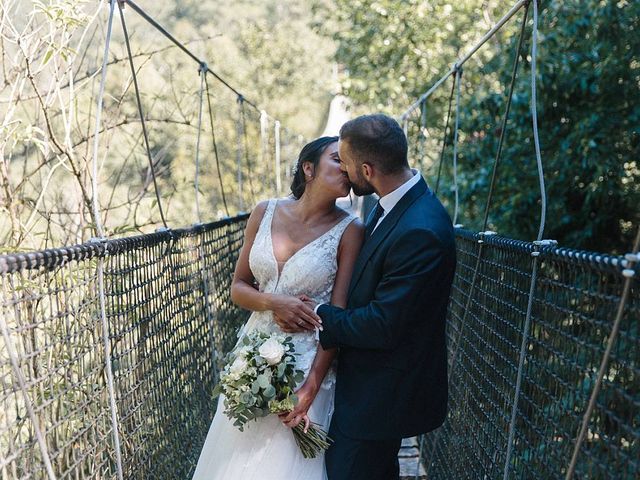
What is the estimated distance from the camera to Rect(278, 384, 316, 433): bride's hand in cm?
233

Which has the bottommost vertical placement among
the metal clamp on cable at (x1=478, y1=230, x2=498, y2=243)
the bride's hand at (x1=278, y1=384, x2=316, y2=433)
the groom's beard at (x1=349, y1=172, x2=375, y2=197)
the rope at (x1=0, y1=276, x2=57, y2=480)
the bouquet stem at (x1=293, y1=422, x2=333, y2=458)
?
the bouquet stem at (x1=293, y1=422, x2=333, y2=458)

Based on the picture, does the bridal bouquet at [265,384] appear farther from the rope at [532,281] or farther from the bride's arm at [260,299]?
the rope at [532,281]

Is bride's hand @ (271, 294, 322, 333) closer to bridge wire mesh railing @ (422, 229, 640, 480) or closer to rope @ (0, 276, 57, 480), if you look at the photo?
bridge wire mesh railing @ (422, 229, 640, 480)

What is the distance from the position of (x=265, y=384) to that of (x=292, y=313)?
0.26m

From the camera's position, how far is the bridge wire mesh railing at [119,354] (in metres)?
1.65

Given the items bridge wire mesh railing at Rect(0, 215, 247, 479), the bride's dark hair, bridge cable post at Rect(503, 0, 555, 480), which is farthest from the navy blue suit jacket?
bridge wire mesh railing at Rect(0, 215, 247, 479)

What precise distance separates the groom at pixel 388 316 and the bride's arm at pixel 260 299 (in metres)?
0.13

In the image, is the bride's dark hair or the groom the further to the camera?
the bride's dark hair

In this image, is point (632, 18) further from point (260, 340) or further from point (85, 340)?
point (85, 340)

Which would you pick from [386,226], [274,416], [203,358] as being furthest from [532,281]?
[203,358]

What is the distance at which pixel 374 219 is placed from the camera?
8.08 feet

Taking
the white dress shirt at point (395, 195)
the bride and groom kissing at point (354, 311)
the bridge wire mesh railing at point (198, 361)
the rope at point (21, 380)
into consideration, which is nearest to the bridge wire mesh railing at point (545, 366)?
the bridge wire mesh railing at point (198, 361)

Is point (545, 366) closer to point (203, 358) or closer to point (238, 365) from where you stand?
point (238, 365)

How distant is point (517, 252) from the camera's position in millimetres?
2135
